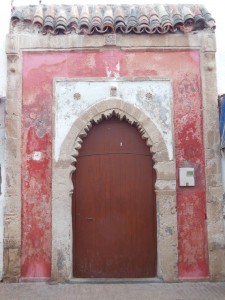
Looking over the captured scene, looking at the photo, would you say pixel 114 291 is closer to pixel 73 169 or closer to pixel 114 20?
pixel 73 169

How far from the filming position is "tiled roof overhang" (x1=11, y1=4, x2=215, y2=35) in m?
7.03

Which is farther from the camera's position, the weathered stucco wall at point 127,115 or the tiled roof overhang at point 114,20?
the tiled roof overhang at point 114,20

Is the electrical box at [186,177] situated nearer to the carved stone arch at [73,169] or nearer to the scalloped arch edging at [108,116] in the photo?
the carved stone arch at [73,169]

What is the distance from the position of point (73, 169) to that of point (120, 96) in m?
1.46

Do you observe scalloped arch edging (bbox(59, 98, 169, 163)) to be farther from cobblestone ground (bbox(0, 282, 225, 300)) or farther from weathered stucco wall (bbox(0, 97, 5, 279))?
cobblestone ground (bbox(0, 282, 225, 300))

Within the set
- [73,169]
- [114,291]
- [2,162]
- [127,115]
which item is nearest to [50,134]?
[73,169]

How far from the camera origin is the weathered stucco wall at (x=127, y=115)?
6648mm

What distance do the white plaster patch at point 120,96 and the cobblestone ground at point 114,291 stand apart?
2.22 metres

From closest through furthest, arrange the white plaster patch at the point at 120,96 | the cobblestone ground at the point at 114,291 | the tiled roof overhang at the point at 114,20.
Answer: the cobblestone ground at the point at 114,291 < the white plaster patch at the point at 120,96 < the tiled roof overhang at the point at 114,20

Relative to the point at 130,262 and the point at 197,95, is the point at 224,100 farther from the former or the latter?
the point at 130,262

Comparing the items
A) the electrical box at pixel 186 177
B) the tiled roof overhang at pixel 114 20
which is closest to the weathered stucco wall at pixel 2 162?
the tiled roof overhang at pixel 114 20

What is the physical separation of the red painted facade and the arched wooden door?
50 centimetres

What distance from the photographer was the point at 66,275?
21.5 ft

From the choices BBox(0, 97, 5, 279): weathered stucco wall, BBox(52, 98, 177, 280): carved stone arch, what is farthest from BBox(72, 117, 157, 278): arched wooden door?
BBox(0, 97, 5, 279): weathered stucco wall
